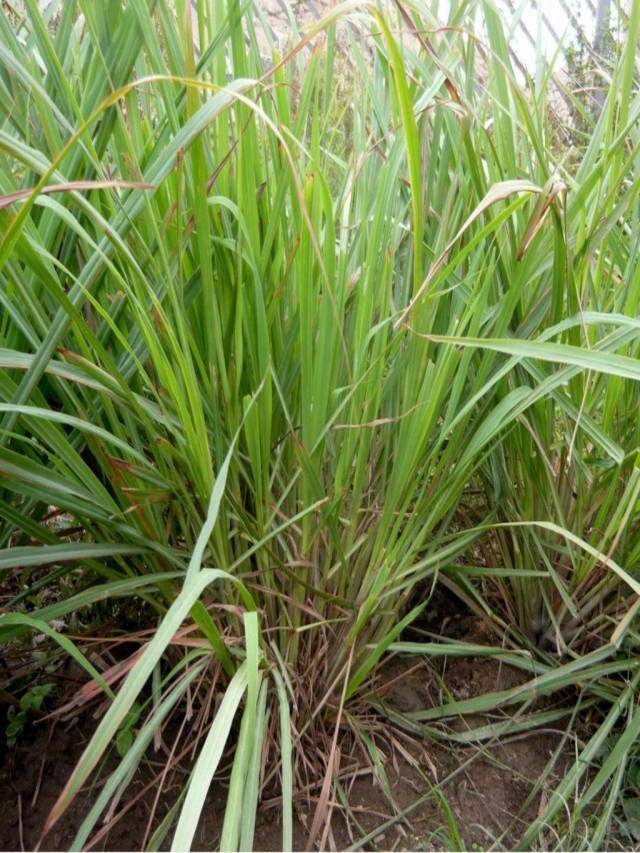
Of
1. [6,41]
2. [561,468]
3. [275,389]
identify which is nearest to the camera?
[6,41]

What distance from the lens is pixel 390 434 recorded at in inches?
31.2

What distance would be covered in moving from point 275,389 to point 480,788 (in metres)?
0.49

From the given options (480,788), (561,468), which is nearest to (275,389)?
(561,468)

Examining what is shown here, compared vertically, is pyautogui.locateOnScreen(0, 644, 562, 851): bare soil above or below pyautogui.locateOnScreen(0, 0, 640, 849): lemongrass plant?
below

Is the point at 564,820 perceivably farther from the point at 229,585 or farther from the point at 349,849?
the point at 229,585

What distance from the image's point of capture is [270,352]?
71 cm

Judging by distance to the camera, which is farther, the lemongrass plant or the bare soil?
the bare soil

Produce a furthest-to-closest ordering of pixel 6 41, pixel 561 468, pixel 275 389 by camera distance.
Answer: pixel 561 468 → pixel 275 389 → pixel 6 41

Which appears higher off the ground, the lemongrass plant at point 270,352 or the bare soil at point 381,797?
the lemongrass plant at point 270,352

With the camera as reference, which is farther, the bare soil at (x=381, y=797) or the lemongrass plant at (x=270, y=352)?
the bare soil at (x=381, y=797)

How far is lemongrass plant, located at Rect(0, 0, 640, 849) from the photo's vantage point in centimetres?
63

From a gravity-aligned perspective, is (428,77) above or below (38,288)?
above

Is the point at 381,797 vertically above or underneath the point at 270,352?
underneath

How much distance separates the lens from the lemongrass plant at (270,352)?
0.63 metres
